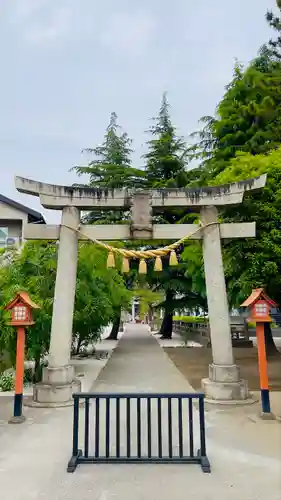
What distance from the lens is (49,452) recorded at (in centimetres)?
477

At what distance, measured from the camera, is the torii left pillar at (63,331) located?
7277 mm

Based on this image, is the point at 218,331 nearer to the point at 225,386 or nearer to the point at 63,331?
the point at 225,386

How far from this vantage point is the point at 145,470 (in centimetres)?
420

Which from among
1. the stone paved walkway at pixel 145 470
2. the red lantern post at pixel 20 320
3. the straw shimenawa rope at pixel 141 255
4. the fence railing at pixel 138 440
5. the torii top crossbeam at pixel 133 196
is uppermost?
the torii top crossbeam at pixel 133 196

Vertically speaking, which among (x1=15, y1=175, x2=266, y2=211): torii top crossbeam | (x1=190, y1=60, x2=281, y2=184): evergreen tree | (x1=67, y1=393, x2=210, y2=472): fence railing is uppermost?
(x1=190, y1=60, x2=281, y2=184): evergreen tree

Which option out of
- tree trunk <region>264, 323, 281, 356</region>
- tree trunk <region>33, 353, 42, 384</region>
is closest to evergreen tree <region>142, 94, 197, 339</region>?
tree trunk <region>264, 323, 281, 356</region>

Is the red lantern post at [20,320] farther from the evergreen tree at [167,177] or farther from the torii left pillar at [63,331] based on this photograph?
the evergreen tree at [167,177]

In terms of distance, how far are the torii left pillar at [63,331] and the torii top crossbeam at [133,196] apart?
29 cm

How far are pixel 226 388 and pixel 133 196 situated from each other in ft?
14.9

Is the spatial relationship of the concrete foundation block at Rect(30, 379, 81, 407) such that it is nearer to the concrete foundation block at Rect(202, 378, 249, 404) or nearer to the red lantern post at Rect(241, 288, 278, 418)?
the concrete foundation block at Rect(202, 378, 249, 404)

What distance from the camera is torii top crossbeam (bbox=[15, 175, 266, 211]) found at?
26.6 feet

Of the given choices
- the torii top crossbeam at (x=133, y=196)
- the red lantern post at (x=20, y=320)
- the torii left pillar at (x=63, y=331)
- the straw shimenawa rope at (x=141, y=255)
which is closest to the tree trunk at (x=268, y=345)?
the torii top crossbeam at (x=133, y=196)

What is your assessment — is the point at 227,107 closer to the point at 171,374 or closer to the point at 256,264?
the point at 256,264

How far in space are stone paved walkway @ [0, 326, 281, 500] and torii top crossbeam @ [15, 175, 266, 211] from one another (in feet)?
14.5
